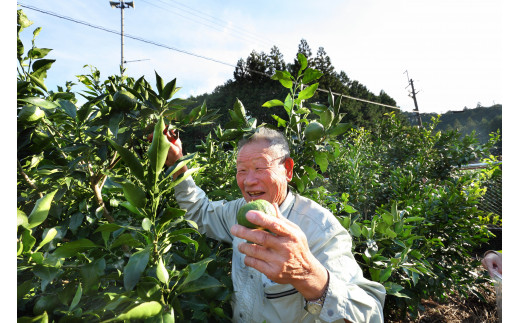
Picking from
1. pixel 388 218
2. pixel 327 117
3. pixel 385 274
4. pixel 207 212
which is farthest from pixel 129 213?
pixel 388 218

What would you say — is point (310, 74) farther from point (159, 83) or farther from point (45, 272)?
point (45, 272)

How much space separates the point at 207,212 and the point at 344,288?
2.47 feet

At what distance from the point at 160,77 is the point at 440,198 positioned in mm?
2285

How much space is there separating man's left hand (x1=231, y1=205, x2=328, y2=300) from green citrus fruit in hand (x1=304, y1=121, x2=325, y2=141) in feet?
2.36

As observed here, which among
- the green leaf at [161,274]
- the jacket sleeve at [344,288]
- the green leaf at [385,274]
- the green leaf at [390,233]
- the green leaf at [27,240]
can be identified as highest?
the green leaf at [27,240]

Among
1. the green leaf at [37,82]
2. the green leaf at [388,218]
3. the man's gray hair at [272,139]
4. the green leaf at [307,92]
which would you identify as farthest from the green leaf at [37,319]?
the green leaf at [388,218]

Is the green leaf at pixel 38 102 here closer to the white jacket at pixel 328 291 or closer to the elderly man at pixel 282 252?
the elderly man at pixel 282 252

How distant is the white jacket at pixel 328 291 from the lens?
3.28 feet

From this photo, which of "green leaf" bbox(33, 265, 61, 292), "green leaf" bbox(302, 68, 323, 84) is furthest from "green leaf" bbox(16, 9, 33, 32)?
"green leaf" bbox(302, 68, 323, 84)

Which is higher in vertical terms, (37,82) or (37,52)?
(37,52)

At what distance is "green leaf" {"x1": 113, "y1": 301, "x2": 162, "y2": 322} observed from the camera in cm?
56

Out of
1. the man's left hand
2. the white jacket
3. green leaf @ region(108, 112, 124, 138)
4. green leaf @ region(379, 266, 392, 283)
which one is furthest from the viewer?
green leaf @ region(379, 266, 392, 283)

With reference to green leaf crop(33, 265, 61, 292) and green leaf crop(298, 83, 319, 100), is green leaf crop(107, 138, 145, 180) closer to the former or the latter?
green leaf crop(33, 265, 61, 292)

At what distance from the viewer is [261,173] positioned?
1.33 meters
